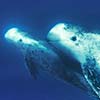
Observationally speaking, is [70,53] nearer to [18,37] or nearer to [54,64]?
[54,64]

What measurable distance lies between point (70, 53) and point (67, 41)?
4.9 inches

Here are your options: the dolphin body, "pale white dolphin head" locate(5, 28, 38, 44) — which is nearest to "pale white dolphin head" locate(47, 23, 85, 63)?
the dolphin body

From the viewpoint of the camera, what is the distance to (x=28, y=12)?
593cm

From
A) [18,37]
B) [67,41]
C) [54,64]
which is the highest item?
[18,37]

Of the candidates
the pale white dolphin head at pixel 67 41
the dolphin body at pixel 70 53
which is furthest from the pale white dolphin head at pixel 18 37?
the pale white dolphin head at pixel 67 41

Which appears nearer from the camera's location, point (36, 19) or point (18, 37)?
point (18, 37)

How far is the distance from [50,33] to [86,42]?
0.36 m

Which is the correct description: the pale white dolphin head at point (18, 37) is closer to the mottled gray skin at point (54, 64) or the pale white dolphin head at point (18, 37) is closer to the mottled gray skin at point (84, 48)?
the mottled gray skin at point (54, 64)

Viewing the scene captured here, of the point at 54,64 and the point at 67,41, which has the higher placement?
the point at 67,41

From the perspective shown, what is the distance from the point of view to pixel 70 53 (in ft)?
14.2

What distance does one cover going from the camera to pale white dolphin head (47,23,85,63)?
4324 mm

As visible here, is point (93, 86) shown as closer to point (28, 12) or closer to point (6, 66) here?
point (28, 12)

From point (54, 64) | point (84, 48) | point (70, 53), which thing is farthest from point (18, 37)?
point (84, 48)

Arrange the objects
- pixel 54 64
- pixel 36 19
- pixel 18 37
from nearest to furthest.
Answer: pixel 54 64, pixel 18 37, pixel 36 19
